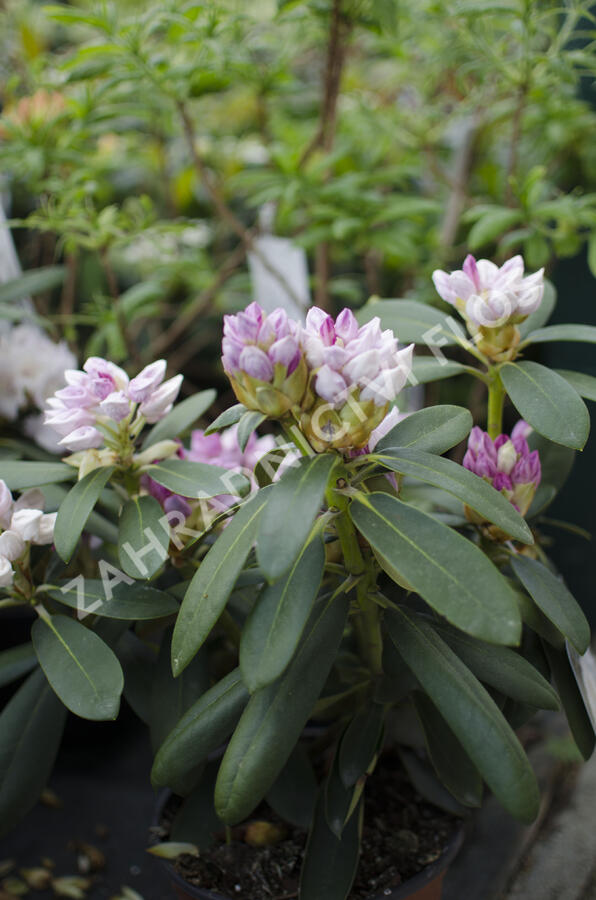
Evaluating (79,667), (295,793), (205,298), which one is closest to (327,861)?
(295,793)

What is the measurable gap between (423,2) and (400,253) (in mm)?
411

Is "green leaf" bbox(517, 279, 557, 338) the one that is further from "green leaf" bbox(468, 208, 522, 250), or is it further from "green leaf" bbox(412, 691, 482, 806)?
"green leaf" bbox(412, 691, 482, 806)

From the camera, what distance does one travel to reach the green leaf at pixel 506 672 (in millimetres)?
640

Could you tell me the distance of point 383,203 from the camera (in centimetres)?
129

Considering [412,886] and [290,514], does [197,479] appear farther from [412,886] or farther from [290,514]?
[412,886]

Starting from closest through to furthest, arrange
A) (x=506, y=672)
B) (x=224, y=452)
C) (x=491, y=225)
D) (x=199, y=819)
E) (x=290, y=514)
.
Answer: (x=290, y=514), (x=506, y=672), (x=199, y=819), (x=224, y=452), (x=491, y=225)

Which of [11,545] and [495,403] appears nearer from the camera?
[11,545]

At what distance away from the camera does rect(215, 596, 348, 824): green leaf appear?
58 centimetres

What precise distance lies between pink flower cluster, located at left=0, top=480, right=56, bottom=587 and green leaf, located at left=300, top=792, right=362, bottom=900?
37cm

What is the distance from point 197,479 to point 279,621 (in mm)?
193

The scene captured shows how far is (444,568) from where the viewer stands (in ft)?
1.80

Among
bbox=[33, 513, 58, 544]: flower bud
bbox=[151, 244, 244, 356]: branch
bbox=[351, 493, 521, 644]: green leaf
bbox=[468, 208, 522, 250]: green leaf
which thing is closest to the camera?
bbox=[351, 493, 521, 644]: green leaf

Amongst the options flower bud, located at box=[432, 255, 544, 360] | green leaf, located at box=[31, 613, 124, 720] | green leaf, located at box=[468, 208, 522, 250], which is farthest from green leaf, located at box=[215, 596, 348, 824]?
green leaf, located at box=[468, 208, 522, 250]

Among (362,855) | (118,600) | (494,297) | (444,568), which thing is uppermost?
(494,297)
